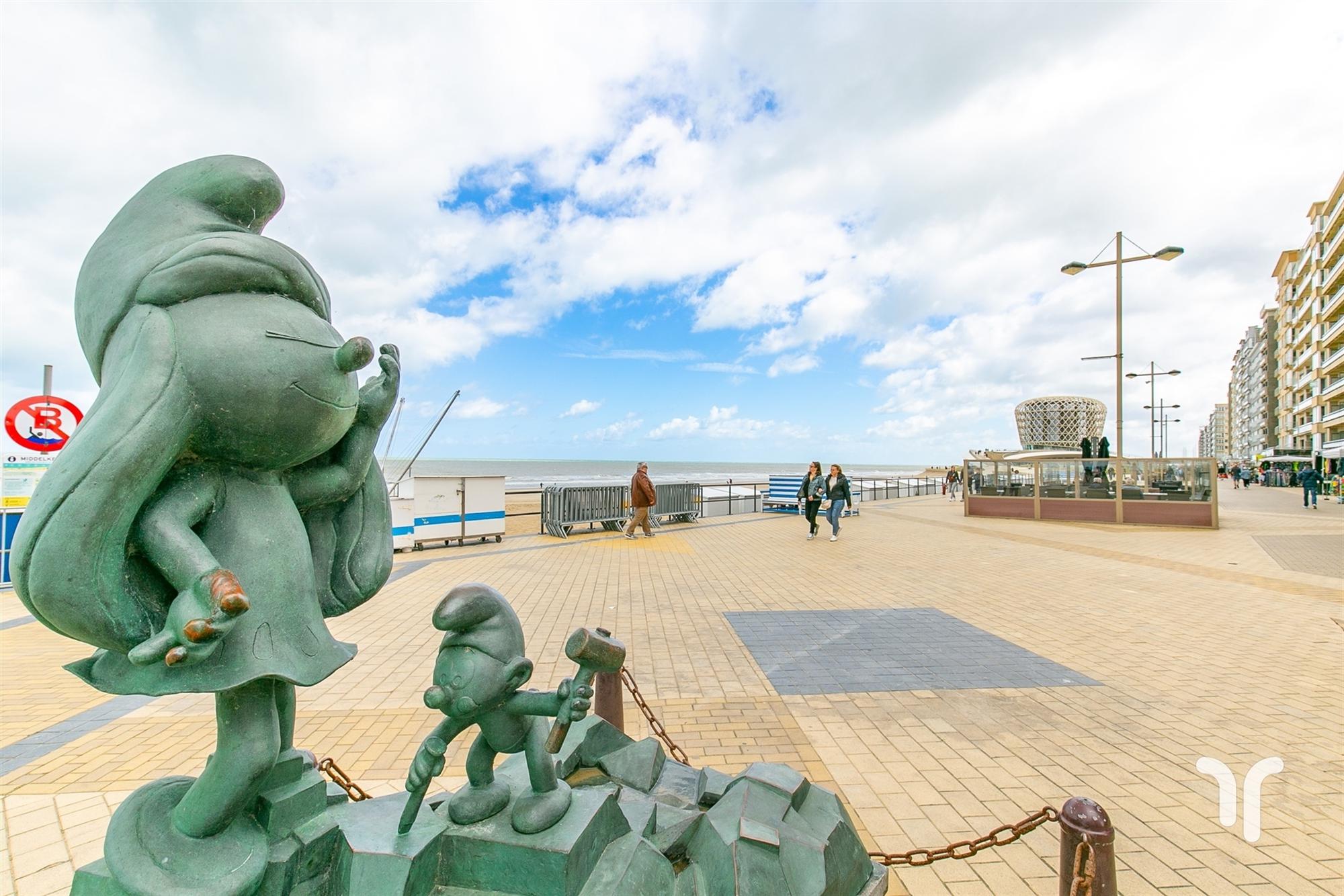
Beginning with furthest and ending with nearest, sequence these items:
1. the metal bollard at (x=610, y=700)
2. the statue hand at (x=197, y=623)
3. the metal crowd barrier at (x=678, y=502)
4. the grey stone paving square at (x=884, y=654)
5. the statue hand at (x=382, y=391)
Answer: the metal crowd barrier at (x=678, y=502) → the grey stone paving square at (x=884, y=654) → the metal bollard at (x=610, y=700) → the statue hand at (x=382, y=391) → the statue hand at (x=197, y=623)

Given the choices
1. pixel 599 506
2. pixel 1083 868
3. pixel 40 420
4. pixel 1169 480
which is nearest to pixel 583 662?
pixel 1083 868

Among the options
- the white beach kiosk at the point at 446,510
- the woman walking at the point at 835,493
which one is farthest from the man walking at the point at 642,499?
the woman walking at the point at 835,493

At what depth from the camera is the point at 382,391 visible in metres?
2.17

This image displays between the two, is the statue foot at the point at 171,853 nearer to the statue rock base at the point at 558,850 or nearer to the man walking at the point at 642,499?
the statue rock base at the point at 558,850

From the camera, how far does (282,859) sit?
5.87 feet

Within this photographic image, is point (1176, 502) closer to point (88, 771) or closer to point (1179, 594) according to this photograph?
point (1179, 594)

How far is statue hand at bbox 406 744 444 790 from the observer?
1780 mm

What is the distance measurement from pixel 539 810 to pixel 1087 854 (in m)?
1.58

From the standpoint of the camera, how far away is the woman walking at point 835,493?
1423 centimetres

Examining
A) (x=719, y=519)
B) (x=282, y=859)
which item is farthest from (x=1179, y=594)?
(x=719, y=519)

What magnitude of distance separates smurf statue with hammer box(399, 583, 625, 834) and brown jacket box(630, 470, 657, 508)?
41.6 feet

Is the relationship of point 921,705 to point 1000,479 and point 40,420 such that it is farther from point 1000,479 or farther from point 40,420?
point 1000,479

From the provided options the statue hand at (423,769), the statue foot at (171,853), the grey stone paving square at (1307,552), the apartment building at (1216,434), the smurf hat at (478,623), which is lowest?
the grey stone paving square at (1307,552)

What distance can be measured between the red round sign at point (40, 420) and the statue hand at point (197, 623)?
34.4 feet
